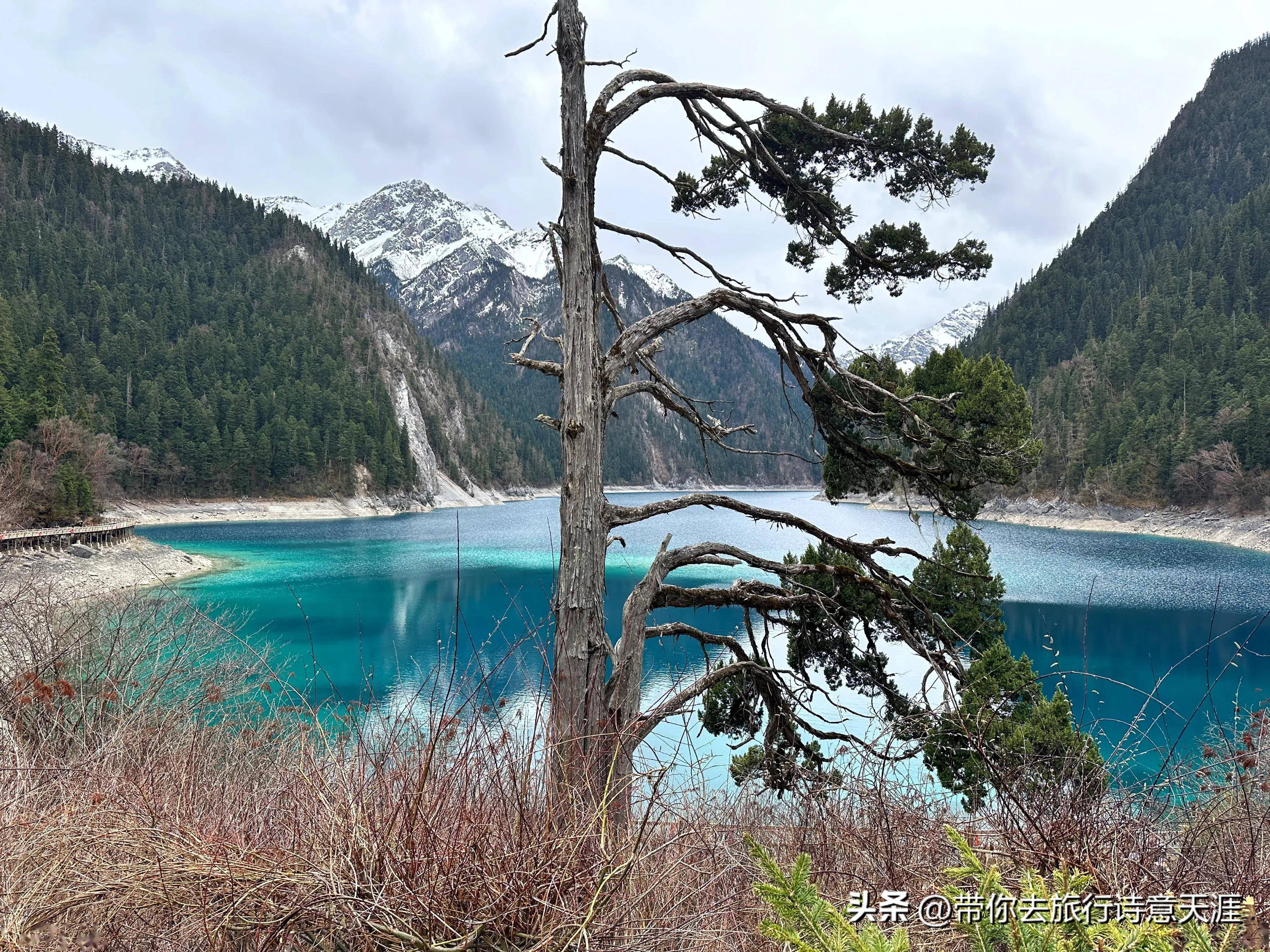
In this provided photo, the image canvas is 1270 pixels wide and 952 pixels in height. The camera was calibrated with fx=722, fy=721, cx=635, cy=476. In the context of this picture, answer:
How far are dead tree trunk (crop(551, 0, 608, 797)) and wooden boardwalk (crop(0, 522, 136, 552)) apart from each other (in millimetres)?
27606

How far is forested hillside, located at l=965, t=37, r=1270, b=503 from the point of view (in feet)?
195

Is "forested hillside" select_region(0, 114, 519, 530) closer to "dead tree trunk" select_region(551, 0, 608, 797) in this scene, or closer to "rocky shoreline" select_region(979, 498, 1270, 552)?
"dead tree trunk" select_region(551, 0, 608, 797)

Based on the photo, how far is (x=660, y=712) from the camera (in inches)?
141

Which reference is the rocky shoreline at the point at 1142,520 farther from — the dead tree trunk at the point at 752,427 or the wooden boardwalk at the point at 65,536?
the wooden boardwalk at the point at 65,536

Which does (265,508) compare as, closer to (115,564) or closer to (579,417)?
(115,564)

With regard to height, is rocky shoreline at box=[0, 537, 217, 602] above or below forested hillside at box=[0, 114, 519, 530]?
below

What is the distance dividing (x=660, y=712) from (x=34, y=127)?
15206cm

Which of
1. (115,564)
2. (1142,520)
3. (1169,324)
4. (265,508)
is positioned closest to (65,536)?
(115,564)

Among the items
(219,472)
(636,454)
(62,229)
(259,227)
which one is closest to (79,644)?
(219,472)

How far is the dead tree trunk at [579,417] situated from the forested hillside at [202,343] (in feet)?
155

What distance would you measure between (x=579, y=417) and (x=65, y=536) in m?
37.2

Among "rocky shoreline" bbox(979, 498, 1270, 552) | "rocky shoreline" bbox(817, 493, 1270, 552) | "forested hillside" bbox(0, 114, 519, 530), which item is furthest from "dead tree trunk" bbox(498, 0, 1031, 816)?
"rocky shoreline" bbox(979, 498, 1270, 552)

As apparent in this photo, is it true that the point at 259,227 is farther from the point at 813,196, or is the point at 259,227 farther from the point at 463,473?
the point at 813,196

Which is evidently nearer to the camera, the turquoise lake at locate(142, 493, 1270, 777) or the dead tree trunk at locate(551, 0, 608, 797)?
the dead tree trunk at locate(551, 0, 608, 797)
